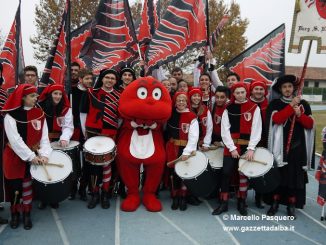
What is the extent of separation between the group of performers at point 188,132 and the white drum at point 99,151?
205mm

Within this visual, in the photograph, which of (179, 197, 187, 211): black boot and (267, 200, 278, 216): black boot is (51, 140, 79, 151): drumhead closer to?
(179, 197, 187, 211): black boot

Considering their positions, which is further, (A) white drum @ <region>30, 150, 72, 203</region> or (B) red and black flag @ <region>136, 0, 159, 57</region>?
(B) red and black flag @ <region>136, 0, 159, 57</region>

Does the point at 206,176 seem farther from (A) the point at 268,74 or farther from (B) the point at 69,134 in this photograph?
(A) the point at 268,74

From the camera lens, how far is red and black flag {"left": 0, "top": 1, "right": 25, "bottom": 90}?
632cm

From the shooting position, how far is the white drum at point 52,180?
158 inches

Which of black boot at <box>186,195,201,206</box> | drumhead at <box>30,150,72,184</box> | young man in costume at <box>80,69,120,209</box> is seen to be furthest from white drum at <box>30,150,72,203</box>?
black boot at <box>186,195,201,206</box>

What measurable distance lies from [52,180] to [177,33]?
3.08m

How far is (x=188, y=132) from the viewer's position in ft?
15.8

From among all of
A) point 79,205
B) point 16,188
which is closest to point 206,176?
point 79,205

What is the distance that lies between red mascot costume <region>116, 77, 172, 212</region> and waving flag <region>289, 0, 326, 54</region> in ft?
5.97

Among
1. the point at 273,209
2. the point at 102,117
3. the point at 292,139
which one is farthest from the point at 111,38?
the point at 273,209

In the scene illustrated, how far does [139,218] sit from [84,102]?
177cm

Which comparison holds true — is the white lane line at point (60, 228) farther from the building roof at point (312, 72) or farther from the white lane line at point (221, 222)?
the building roof at point (312, 72)

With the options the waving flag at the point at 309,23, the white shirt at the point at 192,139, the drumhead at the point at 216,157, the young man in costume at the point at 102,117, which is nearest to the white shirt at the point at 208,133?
Result: the drumhead at the point at 216,157
